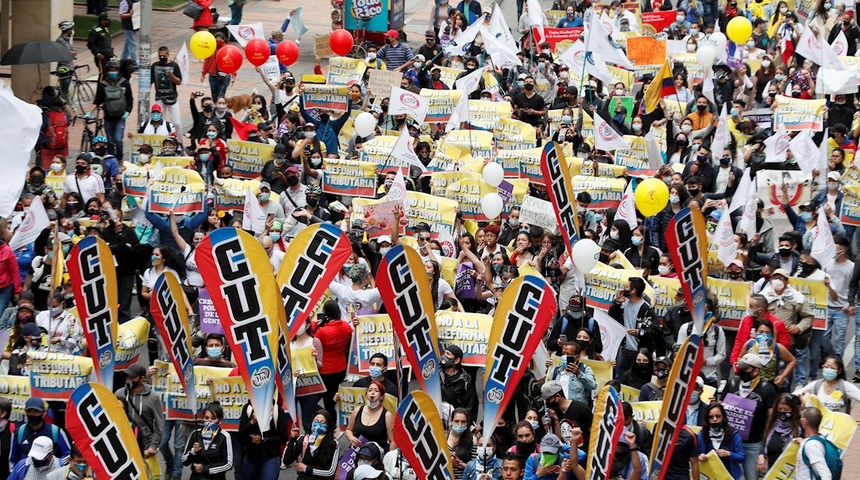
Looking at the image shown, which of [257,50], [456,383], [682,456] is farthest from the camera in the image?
[257,50]

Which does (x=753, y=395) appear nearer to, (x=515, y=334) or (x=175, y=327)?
(x=515, y=334)

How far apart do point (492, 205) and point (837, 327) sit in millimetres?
4310

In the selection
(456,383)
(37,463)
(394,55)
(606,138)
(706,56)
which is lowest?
(37,463)

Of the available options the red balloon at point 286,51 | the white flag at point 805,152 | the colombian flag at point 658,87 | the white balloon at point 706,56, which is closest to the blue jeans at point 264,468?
the white flag at point 805,152

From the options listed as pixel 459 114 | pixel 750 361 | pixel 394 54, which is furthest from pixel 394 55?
pixel 750 361

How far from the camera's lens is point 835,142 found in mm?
22016

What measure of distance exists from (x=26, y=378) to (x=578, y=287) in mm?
5920

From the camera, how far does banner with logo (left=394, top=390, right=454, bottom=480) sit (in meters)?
12.3

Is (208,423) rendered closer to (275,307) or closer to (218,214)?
(275,307)

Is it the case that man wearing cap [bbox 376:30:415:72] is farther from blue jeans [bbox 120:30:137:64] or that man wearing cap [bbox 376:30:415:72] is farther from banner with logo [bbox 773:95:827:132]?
banner with logo [bbox 773:95:827:132]

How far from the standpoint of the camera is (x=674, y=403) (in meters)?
12.5

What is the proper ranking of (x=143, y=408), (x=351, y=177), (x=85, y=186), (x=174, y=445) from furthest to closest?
(x=351, y=177), (x=85, y=186), (x=174, y=445), (x=143, y=408)

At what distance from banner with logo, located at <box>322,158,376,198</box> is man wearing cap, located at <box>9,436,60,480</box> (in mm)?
7871

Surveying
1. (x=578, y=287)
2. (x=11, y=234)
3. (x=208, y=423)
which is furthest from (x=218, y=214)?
(x=208, y=423)
